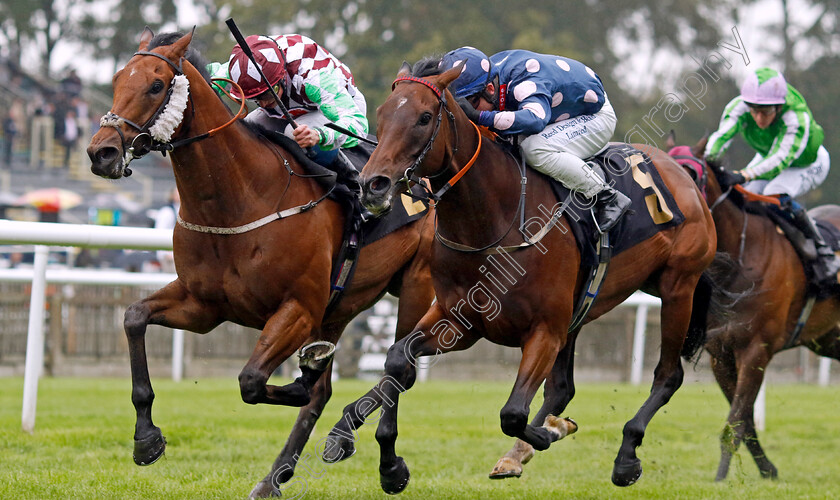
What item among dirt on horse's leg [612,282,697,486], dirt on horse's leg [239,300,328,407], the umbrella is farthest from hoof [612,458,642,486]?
the umbrella

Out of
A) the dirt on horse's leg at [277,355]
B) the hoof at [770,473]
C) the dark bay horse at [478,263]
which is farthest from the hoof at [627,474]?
the hoof at [770,473]

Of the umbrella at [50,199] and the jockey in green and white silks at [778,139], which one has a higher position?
the jockey in green and white silks at [778,139]

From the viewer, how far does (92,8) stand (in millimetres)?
31250

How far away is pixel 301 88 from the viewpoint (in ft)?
16.3

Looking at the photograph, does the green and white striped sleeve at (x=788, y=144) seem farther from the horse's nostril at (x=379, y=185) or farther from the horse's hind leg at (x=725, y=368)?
the horse's nostril at (x=379, y=185)

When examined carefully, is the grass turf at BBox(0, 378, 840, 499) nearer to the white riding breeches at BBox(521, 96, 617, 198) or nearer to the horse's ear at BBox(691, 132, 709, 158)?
the white riding breeches at BBox(521, 96, 617, 198)

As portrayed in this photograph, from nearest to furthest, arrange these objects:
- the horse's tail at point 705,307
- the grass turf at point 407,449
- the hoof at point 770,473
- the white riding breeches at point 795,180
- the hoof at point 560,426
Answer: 1. the hoof at point 560,426
2. the grass turf at point 407,449
3. the horse's tail at point 705,307
4. the hoof at point 770,473
5. the white riding breeches at point 795,180

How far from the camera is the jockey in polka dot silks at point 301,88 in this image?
4.81 meters

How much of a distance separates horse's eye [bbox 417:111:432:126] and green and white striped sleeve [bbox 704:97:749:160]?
3.21m

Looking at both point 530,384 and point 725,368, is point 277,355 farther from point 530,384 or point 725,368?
point 725,368

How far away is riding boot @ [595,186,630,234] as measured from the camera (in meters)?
4.78

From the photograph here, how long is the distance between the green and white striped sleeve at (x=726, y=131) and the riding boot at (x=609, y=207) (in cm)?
195

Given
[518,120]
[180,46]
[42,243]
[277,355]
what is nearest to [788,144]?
[518,120]

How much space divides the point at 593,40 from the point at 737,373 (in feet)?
70.9
